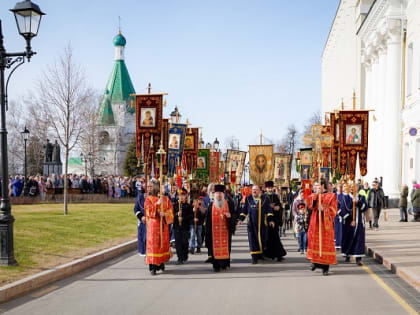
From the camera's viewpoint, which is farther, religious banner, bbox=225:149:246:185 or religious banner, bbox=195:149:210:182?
religious banner, bbox=195:149:210:182

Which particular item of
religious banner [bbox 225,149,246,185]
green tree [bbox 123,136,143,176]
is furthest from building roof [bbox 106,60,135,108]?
religious banner [bbox 225,149,246,185]

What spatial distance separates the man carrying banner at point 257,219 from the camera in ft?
40.4

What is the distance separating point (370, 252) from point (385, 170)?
18.6 meters

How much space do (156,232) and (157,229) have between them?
7 centimetres

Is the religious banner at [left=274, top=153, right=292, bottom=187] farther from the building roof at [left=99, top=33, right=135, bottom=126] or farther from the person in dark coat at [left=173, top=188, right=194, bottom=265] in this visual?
the building roof at [left=99, top=33, right=135, bottom=126]

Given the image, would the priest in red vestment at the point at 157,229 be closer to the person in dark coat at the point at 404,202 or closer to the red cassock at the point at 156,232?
the red cassock at the point at 156,232

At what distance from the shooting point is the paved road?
295 inches

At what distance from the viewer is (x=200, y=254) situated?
47.3 feet

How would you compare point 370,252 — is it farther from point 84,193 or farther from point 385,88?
point 84,193

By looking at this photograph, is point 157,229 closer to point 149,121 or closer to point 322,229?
point 322,229

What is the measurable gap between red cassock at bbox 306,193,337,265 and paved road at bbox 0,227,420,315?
1.13 ft

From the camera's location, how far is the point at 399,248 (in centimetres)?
1396

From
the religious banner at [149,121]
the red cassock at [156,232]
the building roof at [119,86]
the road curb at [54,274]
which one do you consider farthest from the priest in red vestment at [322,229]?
the building roof at [119,86]

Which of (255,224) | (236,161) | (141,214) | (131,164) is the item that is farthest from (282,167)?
(131,164)
